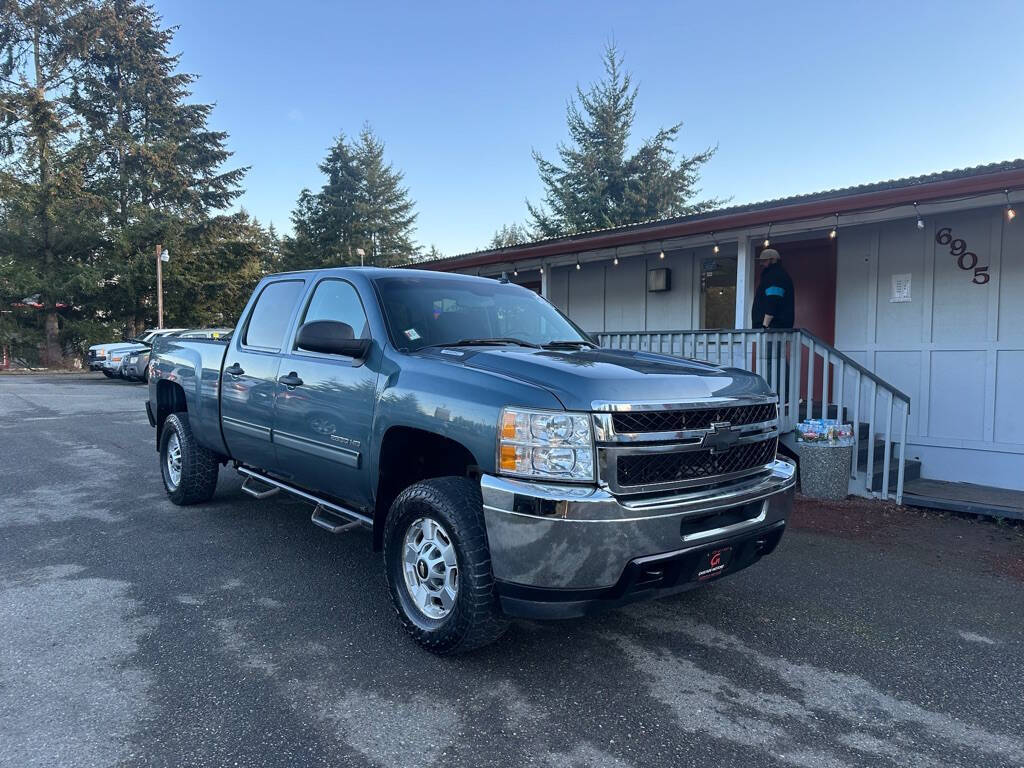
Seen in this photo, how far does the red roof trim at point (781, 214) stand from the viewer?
19.3 feet

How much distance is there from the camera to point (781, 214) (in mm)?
7367

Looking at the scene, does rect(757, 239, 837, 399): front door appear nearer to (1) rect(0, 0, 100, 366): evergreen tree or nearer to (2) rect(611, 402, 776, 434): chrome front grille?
(2) rect(611, 402, 776, 434): chrome front grille

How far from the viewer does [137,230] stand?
30531 mm

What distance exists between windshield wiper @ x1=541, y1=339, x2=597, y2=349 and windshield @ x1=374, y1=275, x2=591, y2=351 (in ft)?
0.09

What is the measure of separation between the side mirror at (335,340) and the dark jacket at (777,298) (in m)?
5.18

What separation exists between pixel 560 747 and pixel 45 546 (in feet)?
13.9

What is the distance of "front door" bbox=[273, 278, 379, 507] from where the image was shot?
362 cm

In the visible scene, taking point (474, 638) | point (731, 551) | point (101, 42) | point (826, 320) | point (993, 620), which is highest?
point (101, 42)

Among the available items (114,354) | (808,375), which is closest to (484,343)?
(808,375)

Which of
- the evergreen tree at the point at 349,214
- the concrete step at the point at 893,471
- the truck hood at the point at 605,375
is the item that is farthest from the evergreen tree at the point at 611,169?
the truck hood at the point at 605,375

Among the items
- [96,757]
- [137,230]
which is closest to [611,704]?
[96,757]

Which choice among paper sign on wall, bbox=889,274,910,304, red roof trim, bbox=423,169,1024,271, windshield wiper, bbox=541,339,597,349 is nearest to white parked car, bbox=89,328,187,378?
red roof trim, bbox=423,169,1024,271

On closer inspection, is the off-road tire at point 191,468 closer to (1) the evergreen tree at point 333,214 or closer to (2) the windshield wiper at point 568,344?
(2) the windshield wiper at point 568,344

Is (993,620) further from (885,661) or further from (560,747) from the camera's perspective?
(560,747)
